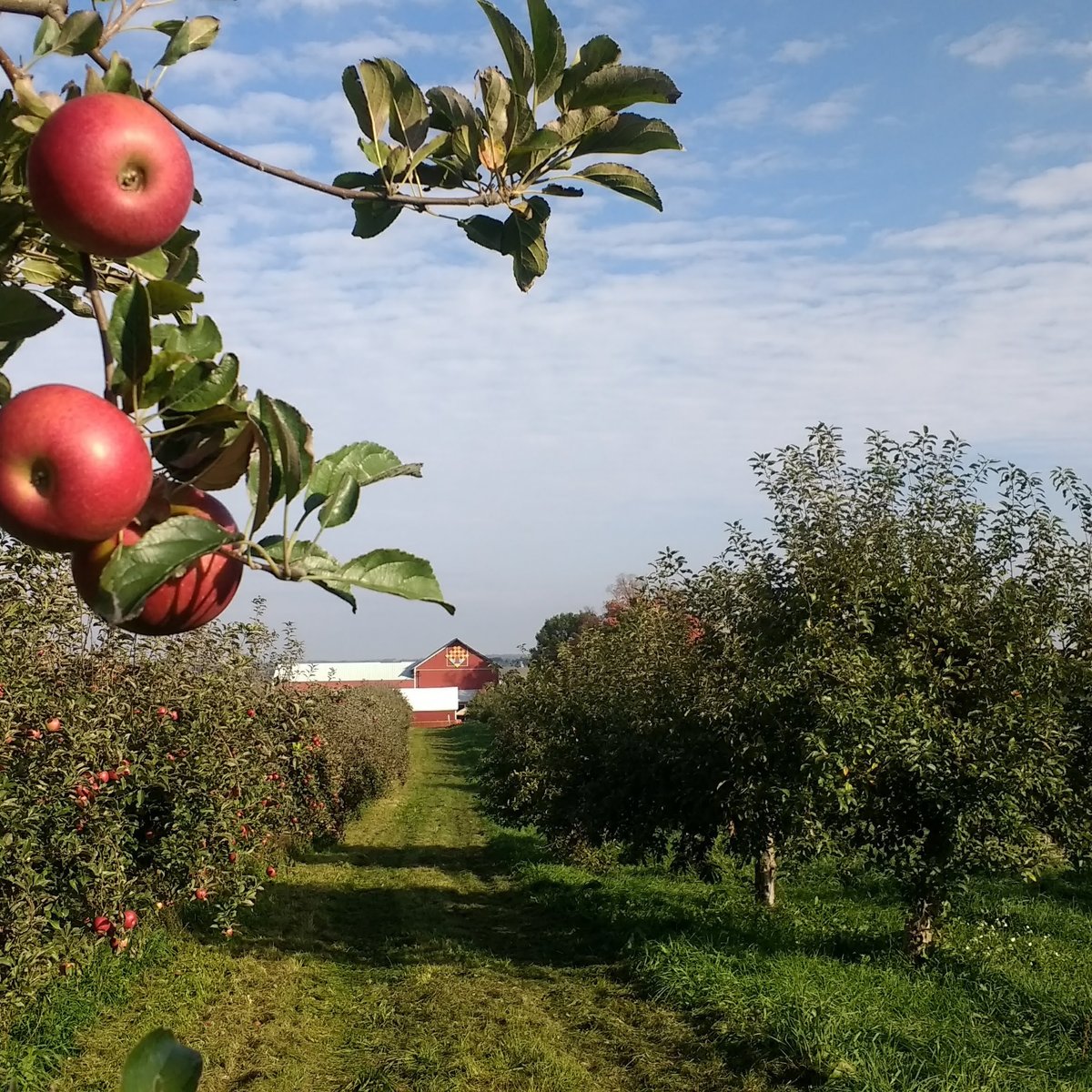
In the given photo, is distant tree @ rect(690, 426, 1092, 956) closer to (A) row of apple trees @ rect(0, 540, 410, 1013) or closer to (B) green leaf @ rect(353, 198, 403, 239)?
(A) row of apple trees @ rect(0, 540, 410, 1013)

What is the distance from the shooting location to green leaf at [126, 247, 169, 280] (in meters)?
1.08

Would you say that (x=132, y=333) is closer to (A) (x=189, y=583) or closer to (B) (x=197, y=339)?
(B) (x=197, y=339)

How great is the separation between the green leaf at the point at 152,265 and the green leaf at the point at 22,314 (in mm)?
152

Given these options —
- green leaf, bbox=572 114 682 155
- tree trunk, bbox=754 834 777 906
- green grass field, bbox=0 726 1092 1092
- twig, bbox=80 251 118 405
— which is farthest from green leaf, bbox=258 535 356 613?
tree trunk, bbox=754 834 777 906

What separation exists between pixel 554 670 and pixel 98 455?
16056mm

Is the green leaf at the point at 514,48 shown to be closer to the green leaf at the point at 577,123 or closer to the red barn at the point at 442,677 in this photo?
the green leaf at the point at 577,123

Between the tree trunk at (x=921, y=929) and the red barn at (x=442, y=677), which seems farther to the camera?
the red barn at (x=442, y=677)

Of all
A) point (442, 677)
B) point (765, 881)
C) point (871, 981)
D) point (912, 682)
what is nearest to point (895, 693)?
point (912, 682)

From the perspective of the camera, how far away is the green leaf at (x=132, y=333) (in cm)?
78

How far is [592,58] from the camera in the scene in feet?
4.12

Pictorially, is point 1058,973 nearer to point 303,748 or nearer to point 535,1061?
point 535,1061

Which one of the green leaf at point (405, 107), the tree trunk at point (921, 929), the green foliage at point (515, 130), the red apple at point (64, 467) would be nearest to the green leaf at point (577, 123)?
the green foliage at point (515, 130)

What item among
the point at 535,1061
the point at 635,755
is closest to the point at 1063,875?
the point at 635,755

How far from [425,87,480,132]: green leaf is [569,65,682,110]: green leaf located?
143 millimetres
